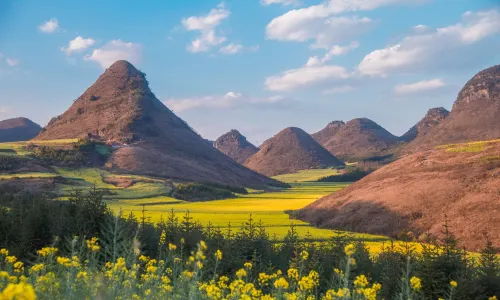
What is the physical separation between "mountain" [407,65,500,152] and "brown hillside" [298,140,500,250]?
9811 cm

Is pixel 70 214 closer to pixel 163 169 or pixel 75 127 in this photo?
pixel 163 169

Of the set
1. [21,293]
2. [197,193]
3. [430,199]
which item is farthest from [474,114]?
[21,293]

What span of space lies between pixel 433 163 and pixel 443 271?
3719 cm

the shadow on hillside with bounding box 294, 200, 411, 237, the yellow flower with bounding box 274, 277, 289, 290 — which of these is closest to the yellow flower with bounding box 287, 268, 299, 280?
the yellow flower with bounding box 274, 277, 289, 290

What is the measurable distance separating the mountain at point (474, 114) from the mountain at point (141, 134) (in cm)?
6083

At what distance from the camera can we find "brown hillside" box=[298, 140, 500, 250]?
115 feet

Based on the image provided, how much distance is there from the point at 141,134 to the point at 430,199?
110 meters

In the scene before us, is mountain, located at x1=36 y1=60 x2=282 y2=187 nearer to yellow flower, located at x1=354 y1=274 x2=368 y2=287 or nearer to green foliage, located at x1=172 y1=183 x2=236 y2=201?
green foliage, located at x1=172 y1=183 x2=236 y2=201

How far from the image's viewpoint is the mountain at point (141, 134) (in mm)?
113625

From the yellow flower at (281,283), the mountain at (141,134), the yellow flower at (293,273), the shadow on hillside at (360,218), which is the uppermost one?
the mountain at (141,134)

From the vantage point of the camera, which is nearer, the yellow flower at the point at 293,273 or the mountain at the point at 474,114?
the yellow flower at the point at 293,273

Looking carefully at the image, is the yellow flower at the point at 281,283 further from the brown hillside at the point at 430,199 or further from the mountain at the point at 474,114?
the mountain at the point at 474,114

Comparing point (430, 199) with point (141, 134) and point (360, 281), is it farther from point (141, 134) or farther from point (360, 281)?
point (141, 134)

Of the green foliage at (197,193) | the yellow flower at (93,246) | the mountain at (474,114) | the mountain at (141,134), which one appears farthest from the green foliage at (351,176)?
the yellow flower at (93,246)
